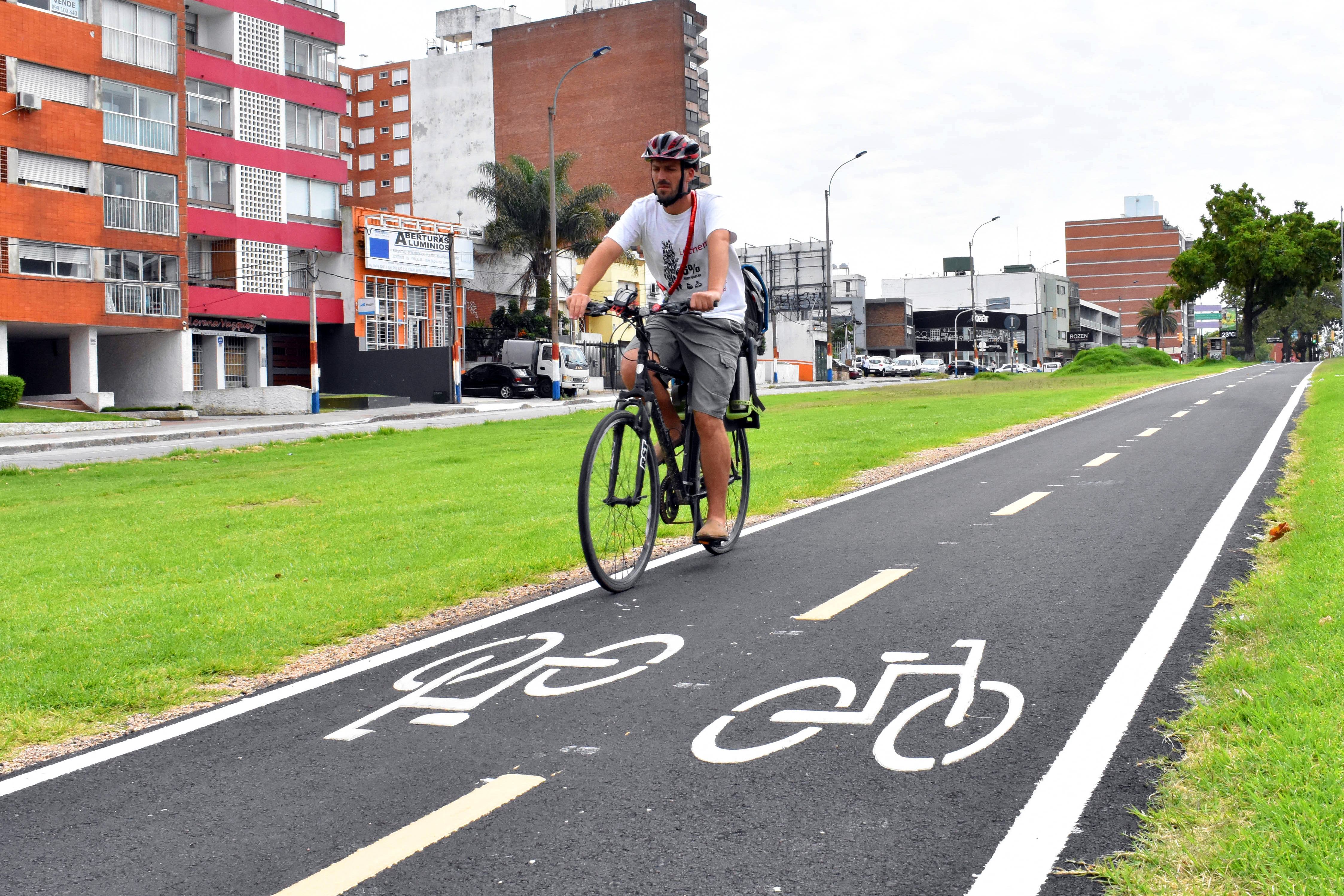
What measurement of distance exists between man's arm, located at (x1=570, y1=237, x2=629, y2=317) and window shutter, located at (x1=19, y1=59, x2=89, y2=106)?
35.0 metres

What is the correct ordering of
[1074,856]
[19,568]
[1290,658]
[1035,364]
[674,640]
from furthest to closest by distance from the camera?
[1035,364]
[19,568]
[674,640]
[1290,658]
[1074,856]

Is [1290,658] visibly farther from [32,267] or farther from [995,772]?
[32,267]

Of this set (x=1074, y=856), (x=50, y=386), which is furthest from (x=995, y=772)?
(x=50, y=386)

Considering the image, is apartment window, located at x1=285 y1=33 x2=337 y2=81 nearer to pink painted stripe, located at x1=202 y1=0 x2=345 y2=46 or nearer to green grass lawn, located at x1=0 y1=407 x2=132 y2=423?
pink painted stripe, located at x1=202 y1=0 x2=345 y2=46

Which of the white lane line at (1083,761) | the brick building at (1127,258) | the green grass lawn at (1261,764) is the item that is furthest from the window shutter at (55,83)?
the brick building at (1127,258)

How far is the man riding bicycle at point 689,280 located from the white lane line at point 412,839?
3.13 metres

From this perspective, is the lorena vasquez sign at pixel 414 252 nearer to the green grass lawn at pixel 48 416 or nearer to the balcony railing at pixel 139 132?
the balcony railing at pixel 139 132

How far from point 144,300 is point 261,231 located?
9545 mm

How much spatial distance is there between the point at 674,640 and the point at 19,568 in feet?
16.3

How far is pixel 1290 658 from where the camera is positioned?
411cm

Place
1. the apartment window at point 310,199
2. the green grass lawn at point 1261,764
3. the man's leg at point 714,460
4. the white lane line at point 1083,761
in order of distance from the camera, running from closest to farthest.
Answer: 1. the green grass lawn at point 1261,764
2. the white lane line at point 1083,761
3. the man's leg at point 714,460
4. the apartment window at point 310,199

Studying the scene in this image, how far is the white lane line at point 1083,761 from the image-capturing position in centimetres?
271

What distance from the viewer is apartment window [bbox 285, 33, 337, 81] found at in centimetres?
4991

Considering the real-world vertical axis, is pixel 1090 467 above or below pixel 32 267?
below
